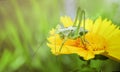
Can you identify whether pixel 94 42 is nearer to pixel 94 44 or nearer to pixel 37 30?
pixel 94 44

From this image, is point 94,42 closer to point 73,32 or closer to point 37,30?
point 73,32

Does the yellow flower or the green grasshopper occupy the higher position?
the green grasshopper

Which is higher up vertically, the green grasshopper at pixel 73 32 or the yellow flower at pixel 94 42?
the green grasshopper at pixel 73 32

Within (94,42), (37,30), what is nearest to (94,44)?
(94,42)

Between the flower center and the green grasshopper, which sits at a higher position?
the green grasshopper
